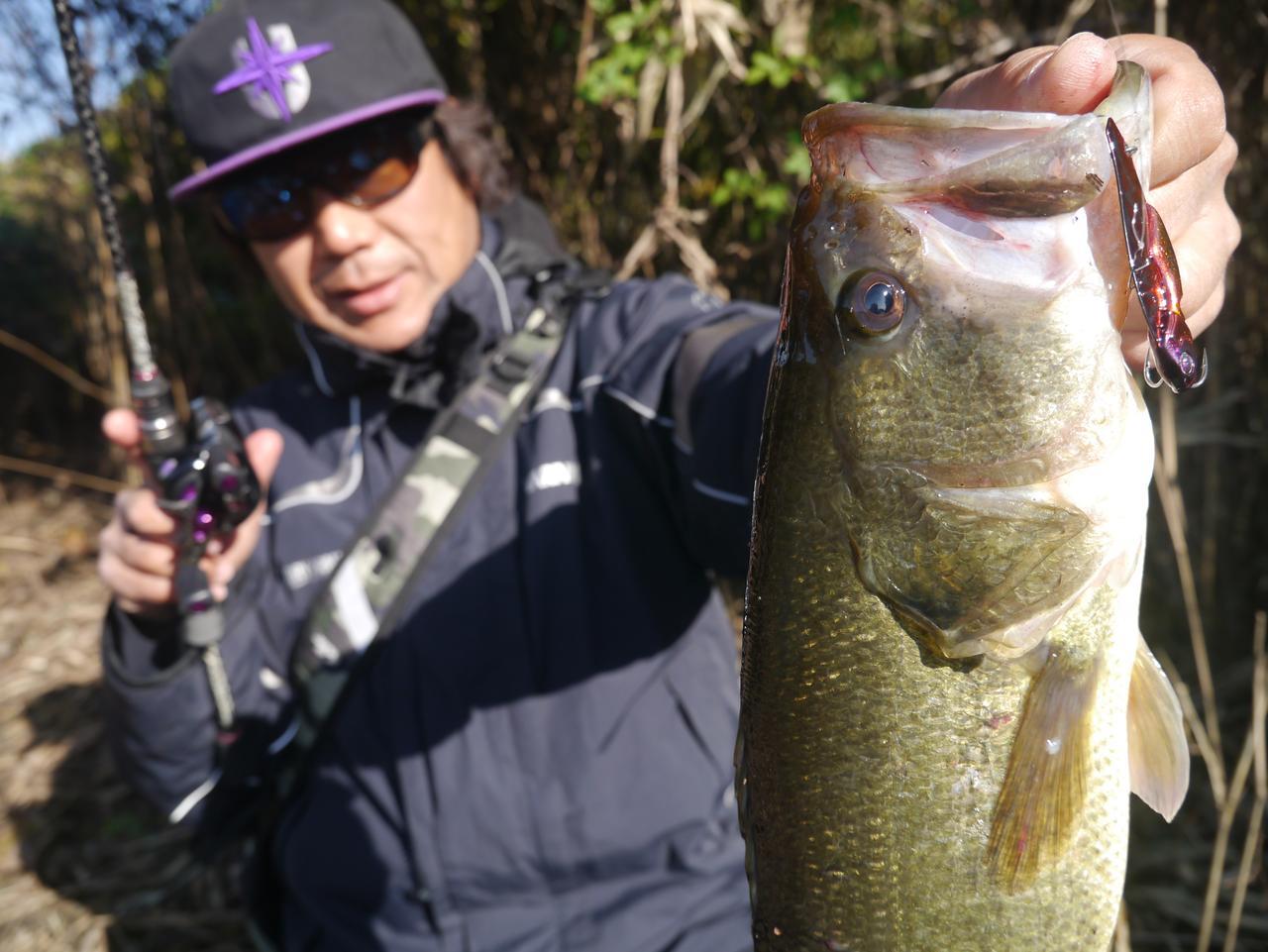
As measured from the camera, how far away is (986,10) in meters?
3.11

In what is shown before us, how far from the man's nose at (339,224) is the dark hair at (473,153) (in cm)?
42

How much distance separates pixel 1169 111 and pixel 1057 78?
0.19 meters

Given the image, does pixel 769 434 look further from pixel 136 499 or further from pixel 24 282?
pixel 24 282

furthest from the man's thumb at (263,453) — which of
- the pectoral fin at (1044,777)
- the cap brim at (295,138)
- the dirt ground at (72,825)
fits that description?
the dirt ground at (72,825)

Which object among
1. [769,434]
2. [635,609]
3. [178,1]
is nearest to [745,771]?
[769,434]

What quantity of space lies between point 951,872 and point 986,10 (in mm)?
2982

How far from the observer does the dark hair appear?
258 cm

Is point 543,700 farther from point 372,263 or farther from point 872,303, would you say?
point 872,303

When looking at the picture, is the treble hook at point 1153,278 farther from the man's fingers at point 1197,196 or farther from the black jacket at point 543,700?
the black jacket at point 543,700

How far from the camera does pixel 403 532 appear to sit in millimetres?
2188

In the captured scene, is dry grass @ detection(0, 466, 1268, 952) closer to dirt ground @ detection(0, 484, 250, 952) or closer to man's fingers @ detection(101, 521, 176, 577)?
dirt ground @ detection(0, 484, 250, 952)

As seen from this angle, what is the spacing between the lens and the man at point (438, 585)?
6.79 feet

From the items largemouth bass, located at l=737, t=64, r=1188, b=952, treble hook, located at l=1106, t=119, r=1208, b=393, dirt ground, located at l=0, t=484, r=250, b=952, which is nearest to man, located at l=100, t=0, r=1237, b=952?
largemouth bass, located at l=737, t=64, r=1188, b=952

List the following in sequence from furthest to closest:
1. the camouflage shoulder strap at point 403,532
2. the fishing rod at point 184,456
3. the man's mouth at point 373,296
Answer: the man's mouth at point 373,296 < the camouflage shoulder strap at point 403,532 < the fishing rod at point 184,456
